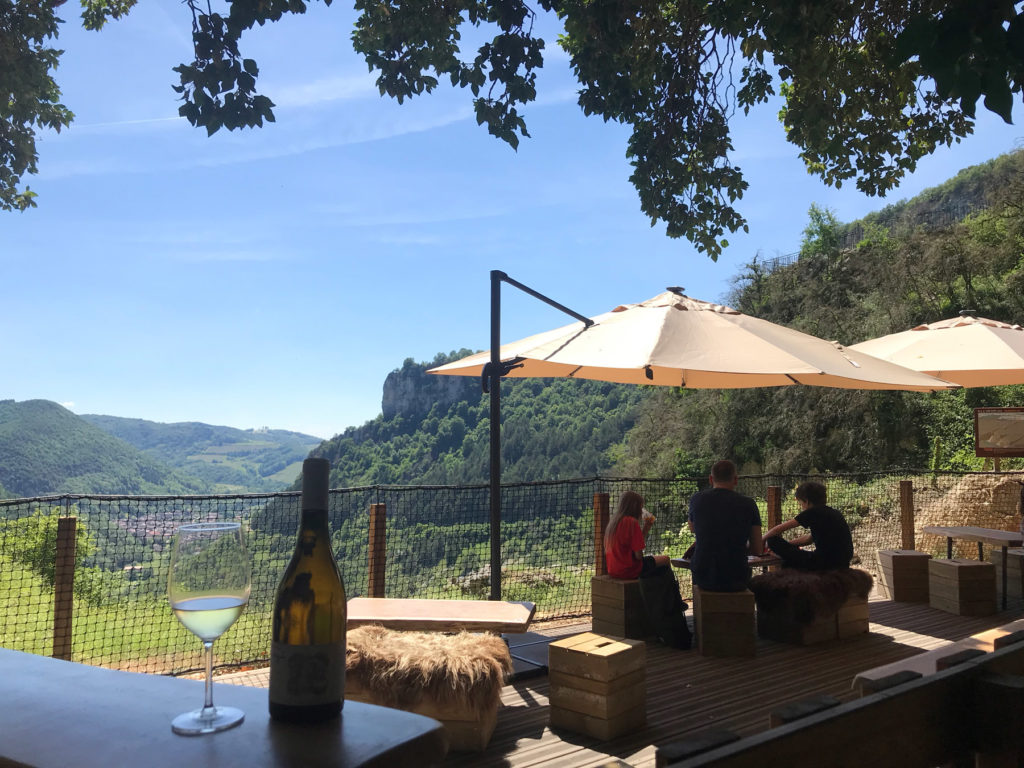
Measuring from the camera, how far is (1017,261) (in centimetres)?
1797

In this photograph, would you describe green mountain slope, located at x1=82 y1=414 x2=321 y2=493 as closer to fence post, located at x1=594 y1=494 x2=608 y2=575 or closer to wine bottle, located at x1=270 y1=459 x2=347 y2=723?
fence post, located at x1=594 y1=494 x2=608 y2=575

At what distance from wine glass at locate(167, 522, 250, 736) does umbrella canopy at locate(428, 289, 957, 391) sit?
3140mm

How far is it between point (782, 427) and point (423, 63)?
17.1 metres

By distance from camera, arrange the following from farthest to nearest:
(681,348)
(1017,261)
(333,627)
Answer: (1017,261) → (681,348) → (333,627)

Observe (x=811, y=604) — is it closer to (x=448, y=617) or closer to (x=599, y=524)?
(x=599, y=524)

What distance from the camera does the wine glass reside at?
92 cm

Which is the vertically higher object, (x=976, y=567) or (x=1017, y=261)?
(x=1017, y=261)

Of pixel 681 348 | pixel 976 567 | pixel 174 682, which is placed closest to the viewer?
pixel 174 682

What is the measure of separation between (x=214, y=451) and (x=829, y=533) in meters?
177

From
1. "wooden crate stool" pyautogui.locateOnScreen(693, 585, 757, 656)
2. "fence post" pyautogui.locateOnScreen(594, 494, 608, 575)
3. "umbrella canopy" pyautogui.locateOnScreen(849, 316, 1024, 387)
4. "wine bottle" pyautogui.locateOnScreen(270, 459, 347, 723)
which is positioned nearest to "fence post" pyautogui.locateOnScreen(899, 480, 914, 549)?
"umbrella canopy" pyautogui.locateOnScreen(849, 316, 1024, 387)

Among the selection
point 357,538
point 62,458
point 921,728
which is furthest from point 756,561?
point 62,458

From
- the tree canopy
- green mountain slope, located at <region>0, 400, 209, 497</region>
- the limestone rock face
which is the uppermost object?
the limestone rock face

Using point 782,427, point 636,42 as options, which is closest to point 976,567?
point 636,42

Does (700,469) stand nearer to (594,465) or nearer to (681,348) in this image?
(681,348)
